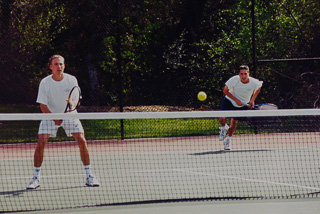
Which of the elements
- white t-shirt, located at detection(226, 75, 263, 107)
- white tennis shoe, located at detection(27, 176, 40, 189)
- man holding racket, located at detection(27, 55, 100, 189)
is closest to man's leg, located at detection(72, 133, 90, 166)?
man holding racket, located at detection(27, 55, 100, 189)

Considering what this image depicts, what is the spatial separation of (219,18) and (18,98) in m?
7.54

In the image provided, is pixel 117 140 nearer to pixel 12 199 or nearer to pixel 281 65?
pixel 281 65

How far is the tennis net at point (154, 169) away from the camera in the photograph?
5.62 metres

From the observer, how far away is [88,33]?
45.8 ft

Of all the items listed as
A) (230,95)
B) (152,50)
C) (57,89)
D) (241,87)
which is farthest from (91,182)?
(152,50)

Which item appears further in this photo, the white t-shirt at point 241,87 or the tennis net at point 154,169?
the white t-shirt at point 241,87

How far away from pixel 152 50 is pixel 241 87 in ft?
21.8

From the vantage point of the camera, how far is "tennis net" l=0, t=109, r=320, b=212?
18.4ft

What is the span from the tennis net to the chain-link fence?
129 centimetres

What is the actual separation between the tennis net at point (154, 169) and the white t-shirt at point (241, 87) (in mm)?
869

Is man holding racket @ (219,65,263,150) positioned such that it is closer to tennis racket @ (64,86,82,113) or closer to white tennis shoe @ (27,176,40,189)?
tennis racket @ (64,86,82,113)

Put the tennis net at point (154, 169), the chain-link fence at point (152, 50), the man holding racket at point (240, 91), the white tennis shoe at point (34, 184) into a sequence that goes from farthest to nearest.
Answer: the chain-link fence at point (152, 50), the man holding racket at point (240, 91), the white tennis shoe at point (34, 184), the tennis net at point (154, 169)

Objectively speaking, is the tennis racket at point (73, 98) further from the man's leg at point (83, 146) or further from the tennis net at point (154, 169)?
the tennis net at point (154, 169)

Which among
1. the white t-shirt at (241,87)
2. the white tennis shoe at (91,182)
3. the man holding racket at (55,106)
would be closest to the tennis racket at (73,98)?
the man holding racket at (55,106)
